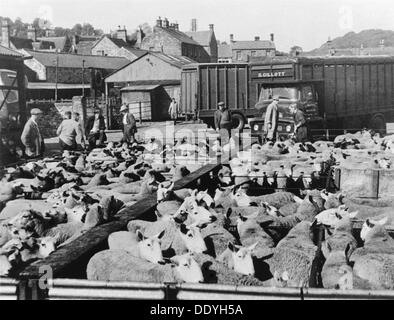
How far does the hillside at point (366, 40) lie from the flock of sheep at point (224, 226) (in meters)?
54.3

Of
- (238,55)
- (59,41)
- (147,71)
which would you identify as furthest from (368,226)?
(238,55)

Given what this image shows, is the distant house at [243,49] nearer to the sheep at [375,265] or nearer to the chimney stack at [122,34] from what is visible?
the chimney stack at [122,34]

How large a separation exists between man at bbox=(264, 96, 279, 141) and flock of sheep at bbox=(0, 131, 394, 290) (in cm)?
341

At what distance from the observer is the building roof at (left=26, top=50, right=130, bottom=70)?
158 ft

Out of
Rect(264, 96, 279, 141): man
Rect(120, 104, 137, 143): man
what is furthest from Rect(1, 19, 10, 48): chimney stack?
Rect(264, 96, 279, 141): man

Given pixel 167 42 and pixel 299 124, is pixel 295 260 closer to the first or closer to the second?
pixel 299 124

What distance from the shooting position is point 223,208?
9086 millimetres

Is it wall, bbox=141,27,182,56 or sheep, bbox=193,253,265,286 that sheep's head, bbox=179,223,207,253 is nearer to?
sheep, bbox=193,253,265,286

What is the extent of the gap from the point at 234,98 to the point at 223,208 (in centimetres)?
1648

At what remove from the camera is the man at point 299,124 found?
16.3 meters

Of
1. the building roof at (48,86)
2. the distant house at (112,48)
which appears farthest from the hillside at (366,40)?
the building roof at (48,86)

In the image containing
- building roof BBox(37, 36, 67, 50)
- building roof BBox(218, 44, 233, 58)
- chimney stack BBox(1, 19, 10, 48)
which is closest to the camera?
chimney stack BBox(1, 19, 10, 48)
